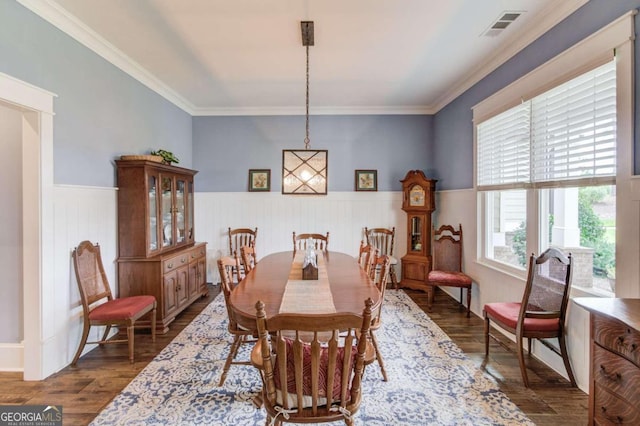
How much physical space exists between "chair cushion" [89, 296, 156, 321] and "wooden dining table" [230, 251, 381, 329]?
3.65 ft

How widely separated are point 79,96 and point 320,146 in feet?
→ 10.2

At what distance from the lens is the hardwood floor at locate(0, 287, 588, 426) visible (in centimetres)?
194

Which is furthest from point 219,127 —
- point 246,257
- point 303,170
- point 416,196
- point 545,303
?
point 545,303

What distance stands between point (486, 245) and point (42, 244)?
4.29 metres

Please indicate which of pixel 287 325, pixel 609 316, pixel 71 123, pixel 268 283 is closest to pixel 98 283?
pixel 71 123

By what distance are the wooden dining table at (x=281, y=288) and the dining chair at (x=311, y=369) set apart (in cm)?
30

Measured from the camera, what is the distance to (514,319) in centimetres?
231

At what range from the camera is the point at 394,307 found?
149 inches

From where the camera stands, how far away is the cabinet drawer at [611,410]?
1.32 m

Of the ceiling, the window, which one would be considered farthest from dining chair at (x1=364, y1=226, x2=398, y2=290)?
the ceiling

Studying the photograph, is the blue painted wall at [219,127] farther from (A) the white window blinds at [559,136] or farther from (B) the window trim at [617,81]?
(A) the white window blinds at [559,136]

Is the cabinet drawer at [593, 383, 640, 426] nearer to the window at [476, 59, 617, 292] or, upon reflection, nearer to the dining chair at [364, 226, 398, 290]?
the window at [476, 59, 617, 292]

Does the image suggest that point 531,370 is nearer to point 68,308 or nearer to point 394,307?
point 394,307

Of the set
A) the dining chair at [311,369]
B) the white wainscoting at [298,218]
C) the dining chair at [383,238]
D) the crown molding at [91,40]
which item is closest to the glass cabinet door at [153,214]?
the crown molding at [91,40]
